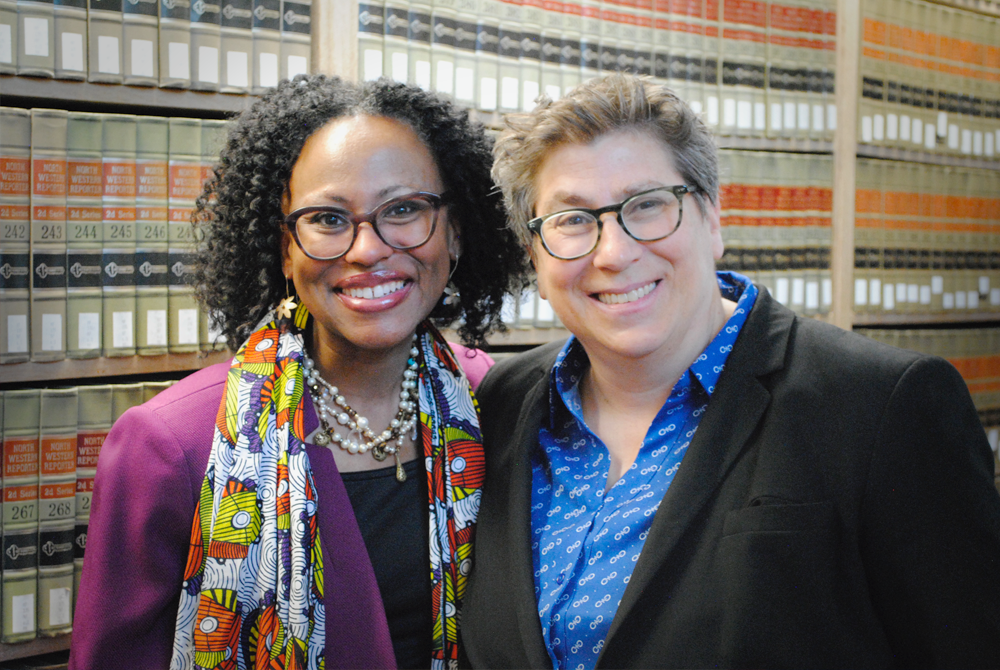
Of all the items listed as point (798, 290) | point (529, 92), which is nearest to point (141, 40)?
point (529, 92)

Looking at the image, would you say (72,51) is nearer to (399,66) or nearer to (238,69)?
(238,69)

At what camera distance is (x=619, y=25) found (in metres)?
2.13

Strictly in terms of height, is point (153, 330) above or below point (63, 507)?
above

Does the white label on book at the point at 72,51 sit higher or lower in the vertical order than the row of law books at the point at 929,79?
lower

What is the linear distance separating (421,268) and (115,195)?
0.75 m

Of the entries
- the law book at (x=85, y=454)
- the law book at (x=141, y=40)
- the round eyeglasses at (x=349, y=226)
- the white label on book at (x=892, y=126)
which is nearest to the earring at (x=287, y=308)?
the round eyeglasses at (x=349, y=226)

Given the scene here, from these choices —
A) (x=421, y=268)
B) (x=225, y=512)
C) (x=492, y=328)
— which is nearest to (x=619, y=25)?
(x=492, y=328)

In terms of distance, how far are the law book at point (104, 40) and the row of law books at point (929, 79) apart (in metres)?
2.10

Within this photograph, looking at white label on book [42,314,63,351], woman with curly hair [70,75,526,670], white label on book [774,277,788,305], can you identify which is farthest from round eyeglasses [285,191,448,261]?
white label on book [774,277,788,305]

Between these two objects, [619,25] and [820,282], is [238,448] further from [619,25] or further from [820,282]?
[820,282]

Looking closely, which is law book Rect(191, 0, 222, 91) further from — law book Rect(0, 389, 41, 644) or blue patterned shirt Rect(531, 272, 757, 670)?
blue patterned shirt Rect(531, 272, 757, 670)

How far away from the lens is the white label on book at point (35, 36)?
154cm

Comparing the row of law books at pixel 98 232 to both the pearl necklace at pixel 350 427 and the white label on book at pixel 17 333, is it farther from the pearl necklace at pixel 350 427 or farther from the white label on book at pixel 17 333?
the pearl necklace at pixel 350 427

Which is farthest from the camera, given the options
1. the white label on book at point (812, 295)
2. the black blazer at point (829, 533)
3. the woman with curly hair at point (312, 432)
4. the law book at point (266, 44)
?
the white label on book at point (812, 295)
